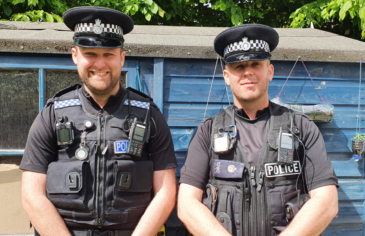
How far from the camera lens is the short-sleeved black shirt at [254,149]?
2.05 m

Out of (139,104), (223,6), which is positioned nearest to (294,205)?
(139,104)

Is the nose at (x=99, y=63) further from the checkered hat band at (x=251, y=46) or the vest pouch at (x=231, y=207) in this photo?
the vest pouch at (x=231, y=207)

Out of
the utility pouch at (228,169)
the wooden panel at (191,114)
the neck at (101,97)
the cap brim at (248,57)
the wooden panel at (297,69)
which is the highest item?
the wooden panel at (297,69)

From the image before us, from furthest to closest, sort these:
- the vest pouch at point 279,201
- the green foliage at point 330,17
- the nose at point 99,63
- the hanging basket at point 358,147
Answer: the green foliage at point 330,17, the hanging basket at point 358,147, the nose at point 99,63, the vest pouch at point 279,201

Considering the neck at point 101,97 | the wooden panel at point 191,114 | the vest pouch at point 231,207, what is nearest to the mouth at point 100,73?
the neck at point 101,97

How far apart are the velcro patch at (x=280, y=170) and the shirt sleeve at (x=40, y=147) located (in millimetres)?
1434

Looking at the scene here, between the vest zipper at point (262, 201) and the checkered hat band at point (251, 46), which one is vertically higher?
the checkered hat band at point (251, 46)

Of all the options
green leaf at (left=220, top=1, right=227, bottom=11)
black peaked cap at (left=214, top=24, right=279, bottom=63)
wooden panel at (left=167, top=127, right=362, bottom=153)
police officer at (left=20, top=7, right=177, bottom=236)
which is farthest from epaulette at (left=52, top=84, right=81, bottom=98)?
green leaf at (left=220, top=1, right=227, bottom=11)

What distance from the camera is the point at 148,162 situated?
2.20 meters

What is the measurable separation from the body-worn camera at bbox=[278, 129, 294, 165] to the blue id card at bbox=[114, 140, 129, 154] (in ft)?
3.30

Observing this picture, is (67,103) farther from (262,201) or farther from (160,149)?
(262,201)

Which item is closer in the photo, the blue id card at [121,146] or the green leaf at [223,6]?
the blue id card at [121,146]

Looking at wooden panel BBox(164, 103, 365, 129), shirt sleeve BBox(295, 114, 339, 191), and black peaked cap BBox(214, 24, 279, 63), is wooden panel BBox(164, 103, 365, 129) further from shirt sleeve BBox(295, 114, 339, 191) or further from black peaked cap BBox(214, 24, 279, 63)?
shirt sleeve BBox(295, 114, 339, 191)

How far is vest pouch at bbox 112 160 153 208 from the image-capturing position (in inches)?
82.7
